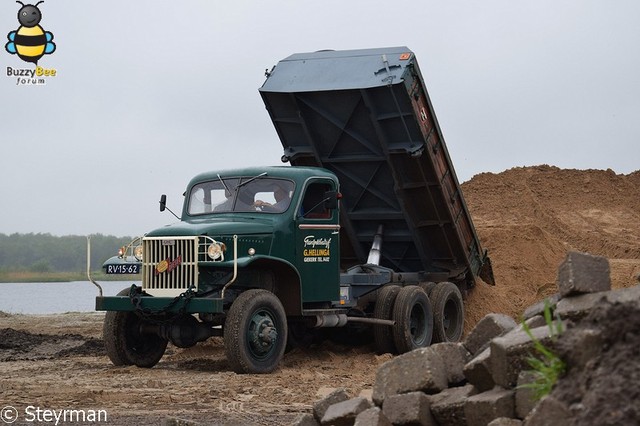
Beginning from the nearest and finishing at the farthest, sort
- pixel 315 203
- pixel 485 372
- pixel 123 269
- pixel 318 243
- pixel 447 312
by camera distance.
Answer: pixel 485 372 < pixel 123 269 < pixel 318 243 < pixel 315 203 < pixel 447 312

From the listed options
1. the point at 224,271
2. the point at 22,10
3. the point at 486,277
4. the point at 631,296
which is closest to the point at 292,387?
the point at 224,271

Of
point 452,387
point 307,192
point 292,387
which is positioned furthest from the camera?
point 307,192

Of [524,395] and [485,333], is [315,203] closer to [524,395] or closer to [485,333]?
[485,333]

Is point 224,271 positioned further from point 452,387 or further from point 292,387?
point 452,387

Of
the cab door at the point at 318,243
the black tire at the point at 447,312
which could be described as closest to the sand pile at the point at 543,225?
the black tire at the point at 447,312

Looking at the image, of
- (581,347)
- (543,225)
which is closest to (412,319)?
(581,347)

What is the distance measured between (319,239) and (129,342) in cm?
259

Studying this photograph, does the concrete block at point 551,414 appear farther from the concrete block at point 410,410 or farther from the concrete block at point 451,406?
the concrete block at point 410,410

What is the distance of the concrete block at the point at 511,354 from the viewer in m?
6.25

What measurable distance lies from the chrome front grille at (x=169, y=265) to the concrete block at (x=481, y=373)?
540 centimetres

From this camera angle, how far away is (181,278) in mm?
11977

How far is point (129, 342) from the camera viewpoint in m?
12.8

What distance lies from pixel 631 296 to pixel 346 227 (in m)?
9.17

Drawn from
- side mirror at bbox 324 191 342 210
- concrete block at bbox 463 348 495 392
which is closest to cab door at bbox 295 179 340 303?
side mirror at bbox 324 191 342 210
